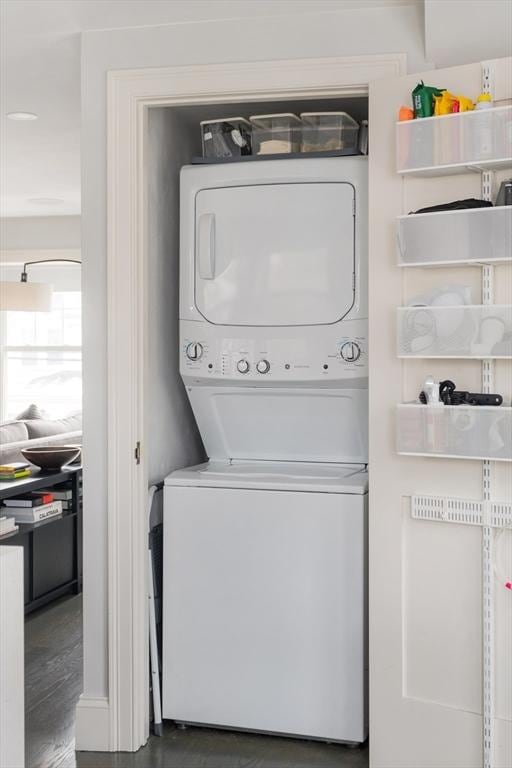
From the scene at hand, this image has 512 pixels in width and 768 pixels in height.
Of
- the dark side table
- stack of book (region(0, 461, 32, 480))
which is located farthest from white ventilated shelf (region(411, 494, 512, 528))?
stack of book (region(0, 461, 32, 480))

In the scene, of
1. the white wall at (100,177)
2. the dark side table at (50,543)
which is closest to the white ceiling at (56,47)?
the white wall at (100,177)

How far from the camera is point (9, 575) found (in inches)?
71.4

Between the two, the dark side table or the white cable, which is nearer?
the white cable

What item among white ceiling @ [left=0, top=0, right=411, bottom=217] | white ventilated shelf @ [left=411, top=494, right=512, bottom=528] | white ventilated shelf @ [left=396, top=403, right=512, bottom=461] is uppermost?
white ceiling @ [left=0, top=0, right=411, bottom=217]

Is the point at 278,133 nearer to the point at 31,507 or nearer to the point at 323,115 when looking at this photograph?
the point at 323,115

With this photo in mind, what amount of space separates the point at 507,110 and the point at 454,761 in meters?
1.88

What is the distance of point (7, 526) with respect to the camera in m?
3.97

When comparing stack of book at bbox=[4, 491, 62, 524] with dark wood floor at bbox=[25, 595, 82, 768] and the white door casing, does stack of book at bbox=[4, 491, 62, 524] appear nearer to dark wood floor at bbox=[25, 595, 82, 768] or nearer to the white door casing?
dark wood floor at bbox=[25, 595, 82, 768]

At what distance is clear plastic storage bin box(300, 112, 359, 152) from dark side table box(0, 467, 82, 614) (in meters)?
2.16

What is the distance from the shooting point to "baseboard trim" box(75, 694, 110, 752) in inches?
118

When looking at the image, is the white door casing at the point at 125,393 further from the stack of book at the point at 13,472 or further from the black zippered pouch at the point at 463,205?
the stack of book at the point at 13,472

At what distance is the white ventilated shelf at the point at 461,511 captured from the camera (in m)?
2.49

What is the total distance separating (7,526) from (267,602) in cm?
150

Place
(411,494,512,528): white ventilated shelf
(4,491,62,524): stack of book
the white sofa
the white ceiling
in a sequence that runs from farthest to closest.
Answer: the white sofa < (4,491,62,524): stack of book < the white ceiling < (411,494,512,528): white ventilated shelf
